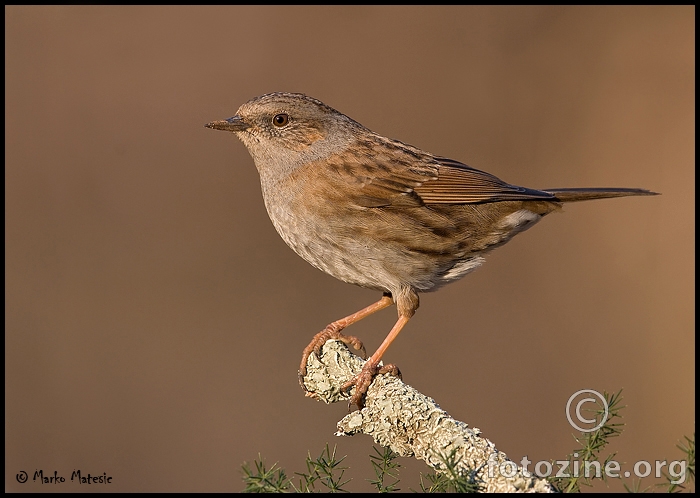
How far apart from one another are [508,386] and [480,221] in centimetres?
289

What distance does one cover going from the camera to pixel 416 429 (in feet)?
10.1

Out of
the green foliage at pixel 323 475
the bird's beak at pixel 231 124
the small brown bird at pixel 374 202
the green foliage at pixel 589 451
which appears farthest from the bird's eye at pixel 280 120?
the green foliage at pixel 589 451

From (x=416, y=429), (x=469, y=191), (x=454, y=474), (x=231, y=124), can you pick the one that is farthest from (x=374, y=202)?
(x=454, y=474)

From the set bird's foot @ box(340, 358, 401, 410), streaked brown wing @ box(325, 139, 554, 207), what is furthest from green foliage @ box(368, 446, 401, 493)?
streaked brown wing @ box(325, 139, 554, 207)

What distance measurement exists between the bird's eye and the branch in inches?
71.6

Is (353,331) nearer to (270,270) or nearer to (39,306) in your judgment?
(270,270)

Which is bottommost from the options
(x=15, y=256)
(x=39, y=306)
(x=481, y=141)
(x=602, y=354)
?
(x=602, y=354)

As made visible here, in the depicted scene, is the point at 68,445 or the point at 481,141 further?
the point at 481,141

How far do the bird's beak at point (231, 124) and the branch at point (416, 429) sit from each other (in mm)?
1845

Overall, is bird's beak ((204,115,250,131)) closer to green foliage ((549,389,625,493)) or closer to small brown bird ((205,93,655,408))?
small brown bird ((205,93,655,408))

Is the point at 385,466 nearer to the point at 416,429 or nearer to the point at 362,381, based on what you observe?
the point at 416,429

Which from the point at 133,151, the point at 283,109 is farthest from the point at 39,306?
the point at 283,109

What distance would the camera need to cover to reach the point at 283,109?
16.3 feet

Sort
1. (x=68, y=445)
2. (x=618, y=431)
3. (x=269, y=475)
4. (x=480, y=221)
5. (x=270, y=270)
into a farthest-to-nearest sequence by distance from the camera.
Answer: (x=270, y=270) < (x=68, y=445) < (x=480, y=221) < (x=618, y=431) < (x=269, y=475)
